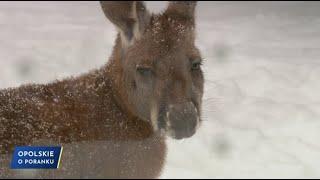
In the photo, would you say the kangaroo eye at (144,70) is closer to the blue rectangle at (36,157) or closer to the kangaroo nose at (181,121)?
the kangaroo nose at (181,121)

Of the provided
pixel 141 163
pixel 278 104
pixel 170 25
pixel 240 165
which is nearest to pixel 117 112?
pixel 141 163

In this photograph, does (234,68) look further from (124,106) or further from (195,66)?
(124,106)

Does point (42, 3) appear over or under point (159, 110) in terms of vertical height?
under

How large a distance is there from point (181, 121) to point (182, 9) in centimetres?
97

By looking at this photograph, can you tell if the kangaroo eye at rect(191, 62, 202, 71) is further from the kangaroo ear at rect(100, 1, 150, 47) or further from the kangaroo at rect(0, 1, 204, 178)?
the kangaroo ear at rect(100, 1, 150, 47)

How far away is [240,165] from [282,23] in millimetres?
2469

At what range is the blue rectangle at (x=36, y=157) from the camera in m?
3.79

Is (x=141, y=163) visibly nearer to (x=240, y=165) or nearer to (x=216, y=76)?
(x=240, y=165)

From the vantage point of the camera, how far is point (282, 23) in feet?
20.2

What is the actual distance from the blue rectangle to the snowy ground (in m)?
0.87

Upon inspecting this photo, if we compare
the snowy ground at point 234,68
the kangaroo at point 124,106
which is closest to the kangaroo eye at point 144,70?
the kangaroo at point 124,106

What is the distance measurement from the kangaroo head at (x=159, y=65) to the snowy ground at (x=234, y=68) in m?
0.40

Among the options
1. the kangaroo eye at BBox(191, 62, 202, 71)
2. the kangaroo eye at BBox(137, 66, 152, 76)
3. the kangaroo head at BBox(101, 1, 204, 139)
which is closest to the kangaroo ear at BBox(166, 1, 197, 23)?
the kangaroo head at BBox(101, 1, 204, 139)

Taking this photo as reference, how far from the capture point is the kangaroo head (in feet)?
12.2
